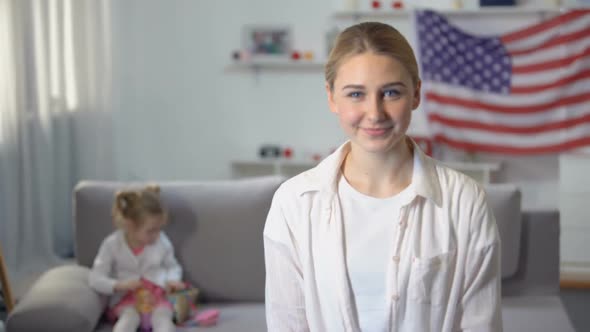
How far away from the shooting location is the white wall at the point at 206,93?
514cm

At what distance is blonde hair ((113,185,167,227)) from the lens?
2.67 meters

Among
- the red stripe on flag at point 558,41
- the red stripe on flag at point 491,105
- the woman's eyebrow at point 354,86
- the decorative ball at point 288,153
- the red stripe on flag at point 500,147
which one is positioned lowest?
the decorative ball at point 288,153

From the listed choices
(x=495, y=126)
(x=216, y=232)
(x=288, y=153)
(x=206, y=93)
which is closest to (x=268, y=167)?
(x=288, y=153)

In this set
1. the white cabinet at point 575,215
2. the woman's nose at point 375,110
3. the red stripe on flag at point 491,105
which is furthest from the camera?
the red stripe on flag at point 491,105

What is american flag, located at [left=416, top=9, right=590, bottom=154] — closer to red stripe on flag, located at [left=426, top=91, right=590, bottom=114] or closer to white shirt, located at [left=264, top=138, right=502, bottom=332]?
red stripe on flag, located at [left=426, top=91, right=590, bottom=114]

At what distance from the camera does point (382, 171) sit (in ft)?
4.75

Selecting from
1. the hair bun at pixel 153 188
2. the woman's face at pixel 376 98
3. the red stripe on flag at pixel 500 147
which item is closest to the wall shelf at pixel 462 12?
the red stripe on flag at pixel 500 147

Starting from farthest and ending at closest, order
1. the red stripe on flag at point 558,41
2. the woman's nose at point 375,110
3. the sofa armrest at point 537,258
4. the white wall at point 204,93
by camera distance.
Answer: the white wall at point 204,93, the red stripe on flag at point 558,41, the sofa armrest at point 537,258, the woman's nose at point 375,110

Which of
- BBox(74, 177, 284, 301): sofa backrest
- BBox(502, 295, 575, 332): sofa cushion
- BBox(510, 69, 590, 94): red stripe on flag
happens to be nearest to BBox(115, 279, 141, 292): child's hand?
BBox(74, 177, 284, 301): sofa backrest

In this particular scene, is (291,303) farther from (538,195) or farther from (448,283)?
(538,195)

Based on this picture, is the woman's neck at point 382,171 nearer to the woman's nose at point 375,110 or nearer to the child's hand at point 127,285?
the woman's nose at point 375,110

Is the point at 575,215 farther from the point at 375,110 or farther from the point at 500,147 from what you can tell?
the point at 375,110

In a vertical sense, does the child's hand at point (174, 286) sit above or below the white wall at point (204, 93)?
below

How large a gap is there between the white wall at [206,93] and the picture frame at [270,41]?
47 mm
